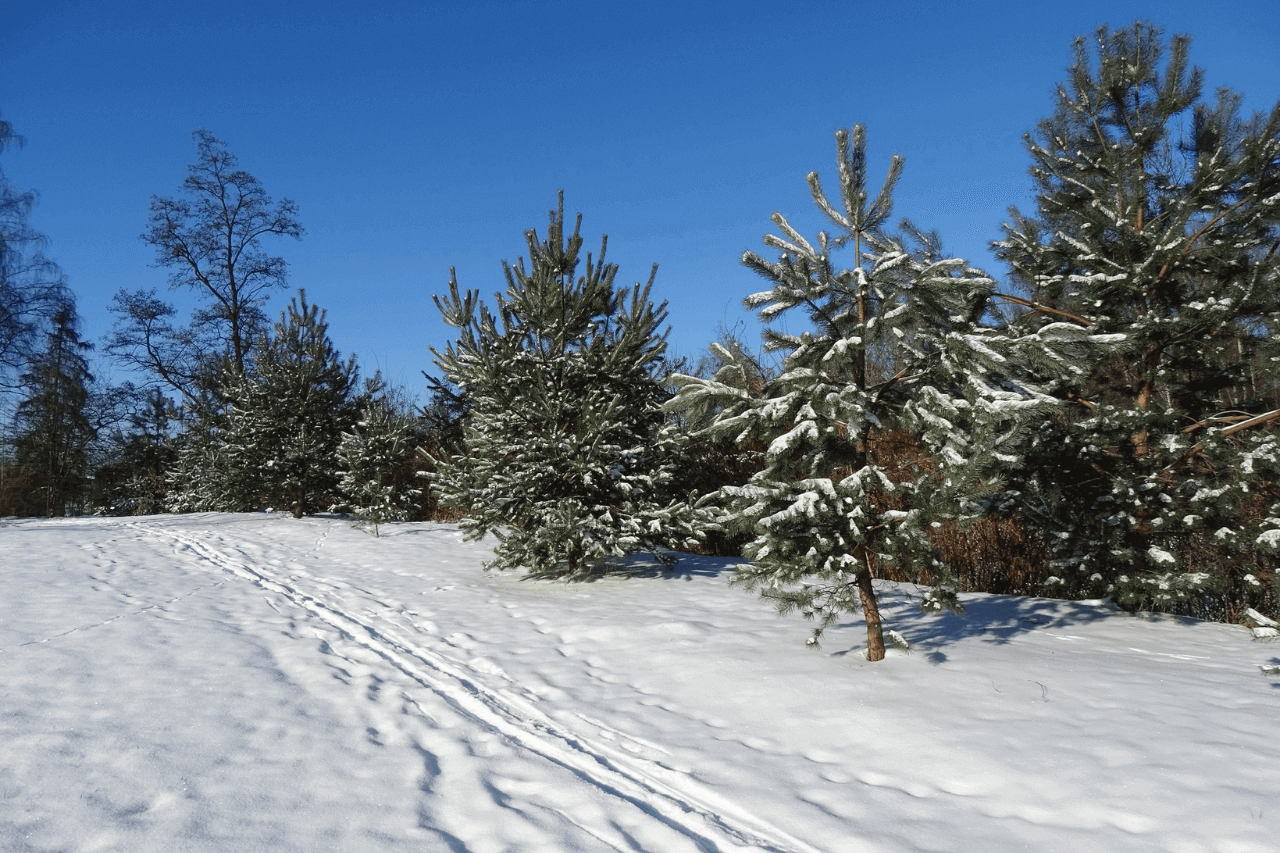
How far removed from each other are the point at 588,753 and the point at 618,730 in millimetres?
423

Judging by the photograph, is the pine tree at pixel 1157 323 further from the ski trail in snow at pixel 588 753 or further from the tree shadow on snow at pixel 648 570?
the ski trail in snow at pixel 588 753

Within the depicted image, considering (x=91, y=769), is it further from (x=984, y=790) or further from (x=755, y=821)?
(x=984, y=790)

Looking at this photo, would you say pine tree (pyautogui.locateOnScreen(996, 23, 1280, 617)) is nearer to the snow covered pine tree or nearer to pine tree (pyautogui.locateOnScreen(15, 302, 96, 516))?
the snow covered pine tree

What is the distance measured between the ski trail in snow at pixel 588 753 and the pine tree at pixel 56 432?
23.1 meters

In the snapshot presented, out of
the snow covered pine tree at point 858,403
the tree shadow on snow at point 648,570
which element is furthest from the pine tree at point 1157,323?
the tree shadow on snow at point 648,570

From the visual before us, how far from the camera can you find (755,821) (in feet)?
10.7

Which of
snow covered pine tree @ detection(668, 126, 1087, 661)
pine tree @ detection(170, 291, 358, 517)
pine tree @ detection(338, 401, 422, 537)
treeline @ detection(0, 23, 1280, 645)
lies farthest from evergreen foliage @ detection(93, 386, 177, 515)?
snow covered pine tree @ detection(668, 126, 1087, 661)

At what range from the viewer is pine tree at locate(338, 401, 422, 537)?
46.7 feet

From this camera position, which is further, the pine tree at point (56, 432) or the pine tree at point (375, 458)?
the pine tree at point (56, 432)

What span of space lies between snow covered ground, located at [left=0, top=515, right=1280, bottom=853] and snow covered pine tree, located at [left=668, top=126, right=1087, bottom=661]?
98 cm

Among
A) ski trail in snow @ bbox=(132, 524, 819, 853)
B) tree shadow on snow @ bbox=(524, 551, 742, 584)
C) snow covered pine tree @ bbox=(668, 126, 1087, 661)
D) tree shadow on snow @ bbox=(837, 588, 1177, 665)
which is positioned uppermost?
snow covered pine tree @ bbox=(668, 126, 1087, 661)

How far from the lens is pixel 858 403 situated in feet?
15.7

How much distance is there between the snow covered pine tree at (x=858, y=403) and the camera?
464 centimetres

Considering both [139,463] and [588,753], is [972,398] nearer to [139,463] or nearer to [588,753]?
[588,753]
